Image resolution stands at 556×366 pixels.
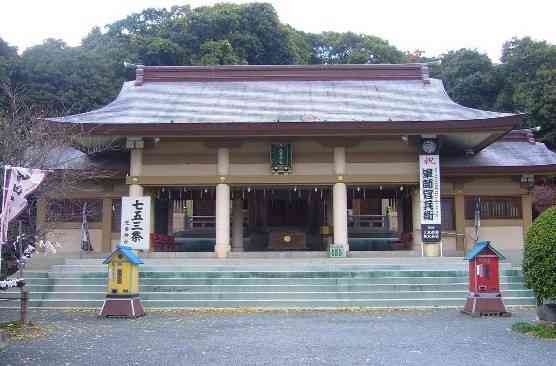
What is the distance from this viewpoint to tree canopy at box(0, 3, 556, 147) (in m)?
33.8

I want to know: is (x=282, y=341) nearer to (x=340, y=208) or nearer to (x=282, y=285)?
(x=282, y=285)

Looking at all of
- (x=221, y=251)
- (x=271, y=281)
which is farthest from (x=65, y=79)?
(x=271, y=281)

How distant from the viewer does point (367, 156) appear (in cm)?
1661

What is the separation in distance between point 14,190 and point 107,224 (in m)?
10.7

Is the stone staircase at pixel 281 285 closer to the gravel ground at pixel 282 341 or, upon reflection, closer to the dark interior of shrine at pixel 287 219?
the gravel ground at pixel 282 341

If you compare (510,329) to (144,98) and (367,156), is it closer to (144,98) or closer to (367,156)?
(367,156)

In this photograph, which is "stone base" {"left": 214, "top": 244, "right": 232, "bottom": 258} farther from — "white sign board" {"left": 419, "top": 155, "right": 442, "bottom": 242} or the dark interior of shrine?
"white sign board" {"left": 419, "top": 155, "right": 442, "bottom": 242}

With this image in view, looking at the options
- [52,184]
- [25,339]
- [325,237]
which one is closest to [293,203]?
[325,237]

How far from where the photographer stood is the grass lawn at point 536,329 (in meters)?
8.30

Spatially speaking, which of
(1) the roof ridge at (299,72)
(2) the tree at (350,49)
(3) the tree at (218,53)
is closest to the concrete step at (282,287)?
(1) the roof ridge at (299,72)

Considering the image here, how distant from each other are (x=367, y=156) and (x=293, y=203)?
244 inches

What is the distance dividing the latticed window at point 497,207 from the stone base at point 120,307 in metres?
12.4

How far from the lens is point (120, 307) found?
1071 cm

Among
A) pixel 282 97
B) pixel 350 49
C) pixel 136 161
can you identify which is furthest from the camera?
pixel 350 49
